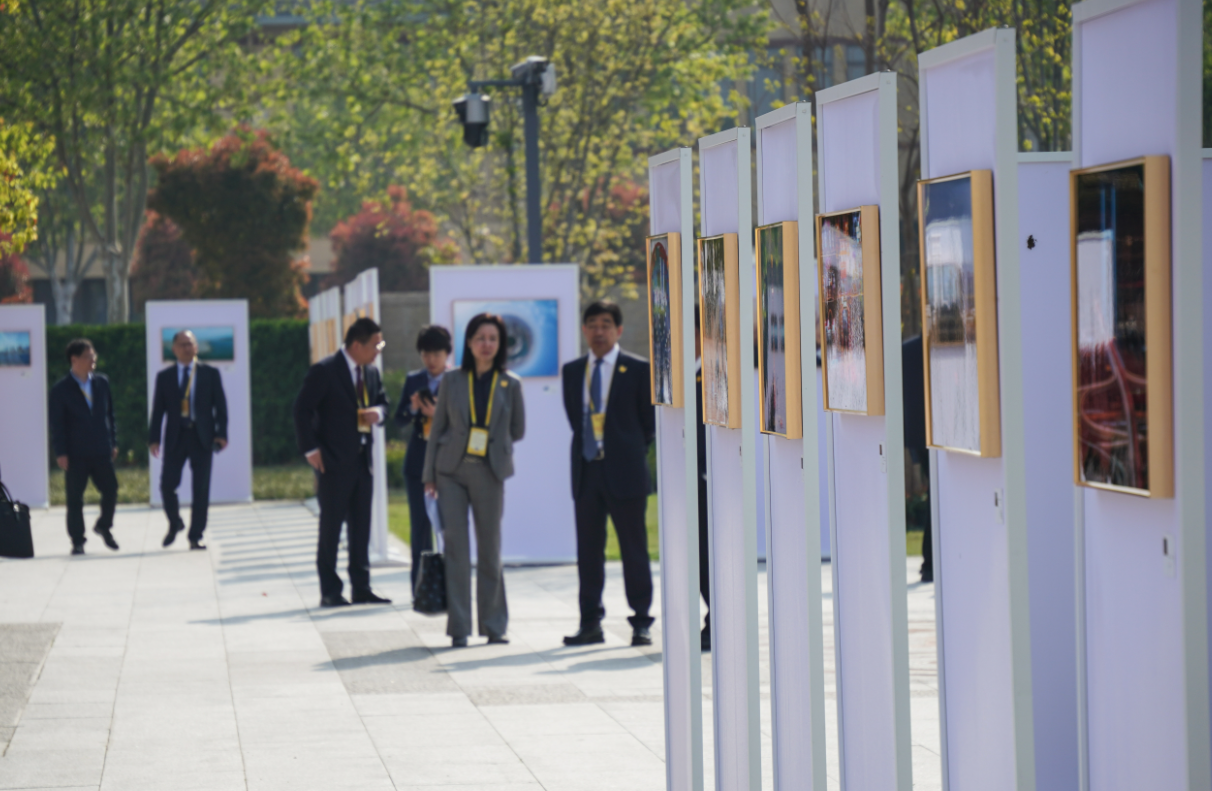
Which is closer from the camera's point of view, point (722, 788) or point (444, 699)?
point (722, 788)

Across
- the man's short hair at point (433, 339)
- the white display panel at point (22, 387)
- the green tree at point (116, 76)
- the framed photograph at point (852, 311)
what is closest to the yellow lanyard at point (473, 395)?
the man's short hair at point (433, 339)

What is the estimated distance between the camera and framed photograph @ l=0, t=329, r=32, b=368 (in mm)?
19234

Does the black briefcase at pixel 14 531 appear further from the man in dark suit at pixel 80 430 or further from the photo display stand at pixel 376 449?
the man in dark suit at pixel 80 430

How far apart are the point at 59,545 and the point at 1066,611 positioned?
13.1m

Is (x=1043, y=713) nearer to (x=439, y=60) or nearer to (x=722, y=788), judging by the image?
(x=722, y=788)

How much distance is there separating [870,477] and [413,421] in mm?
7574

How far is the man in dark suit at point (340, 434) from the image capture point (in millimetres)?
11305

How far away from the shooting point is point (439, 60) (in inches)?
1088

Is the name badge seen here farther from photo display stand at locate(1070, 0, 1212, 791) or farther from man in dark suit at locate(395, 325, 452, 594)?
photo display stand at locate(1070, 0, 1212, 791)

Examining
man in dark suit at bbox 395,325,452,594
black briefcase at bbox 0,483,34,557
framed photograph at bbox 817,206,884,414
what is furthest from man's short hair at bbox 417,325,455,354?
framed photograph at bbox 817,206,884,414

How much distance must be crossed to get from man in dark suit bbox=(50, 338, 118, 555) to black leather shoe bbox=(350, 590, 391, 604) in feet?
14.0

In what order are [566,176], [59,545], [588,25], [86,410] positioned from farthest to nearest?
[566,176] → [588,25] → [59,545] → [86,410]

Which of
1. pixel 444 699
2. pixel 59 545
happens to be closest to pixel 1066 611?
pixel 444 699

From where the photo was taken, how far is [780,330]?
452cm
